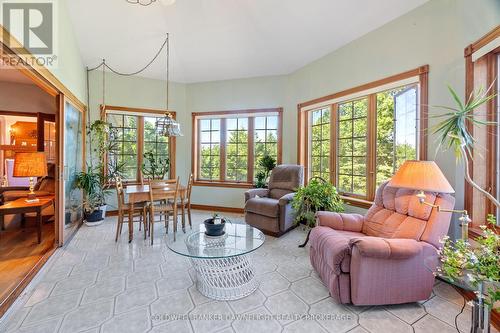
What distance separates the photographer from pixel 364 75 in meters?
3.46

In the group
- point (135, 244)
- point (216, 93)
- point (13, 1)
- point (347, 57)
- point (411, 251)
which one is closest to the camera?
point (411, 251)

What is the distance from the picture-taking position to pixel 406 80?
9.66 feet

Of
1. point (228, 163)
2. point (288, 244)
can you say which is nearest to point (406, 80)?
point (288, 244)

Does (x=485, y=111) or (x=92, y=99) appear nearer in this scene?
(x=485, y=111)

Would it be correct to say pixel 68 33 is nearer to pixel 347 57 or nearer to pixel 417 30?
pixel 347 57

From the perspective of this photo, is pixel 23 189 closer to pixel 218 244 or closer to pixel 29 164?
pixel 29 164

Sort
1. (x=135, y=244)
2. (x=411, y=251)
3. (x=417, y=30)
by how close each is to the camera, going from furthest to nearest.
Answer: (x=135, y=244) < (x=417, y=30) < (x=411, y=251)

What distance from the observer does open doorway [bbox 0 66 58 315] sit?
103 inches

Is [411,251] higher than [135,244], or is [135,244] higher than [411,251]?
[411,251]

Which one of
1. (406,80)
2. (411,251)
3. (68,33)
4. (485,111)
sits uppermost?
(68,33)

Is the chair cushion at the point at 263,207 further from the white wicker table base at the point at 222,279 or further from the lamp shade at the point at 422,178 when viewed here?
the lamp shade at the point at 422,178

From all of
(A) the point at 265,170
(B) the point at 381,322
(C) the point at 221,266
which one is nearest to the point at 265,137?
(A) the point at 265,170

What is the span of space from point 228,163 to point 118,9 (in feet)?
10.8

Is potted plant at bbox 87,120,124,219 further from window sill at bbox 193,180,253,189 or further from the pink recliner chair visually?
the pink recliner chair
